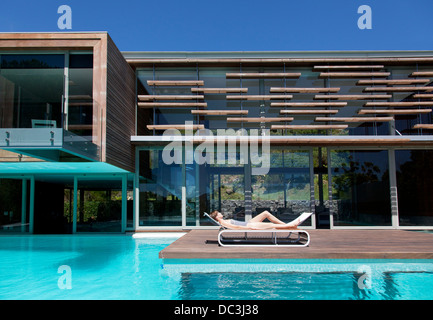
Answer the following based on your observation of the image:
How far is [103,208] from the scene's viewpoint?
1207cm

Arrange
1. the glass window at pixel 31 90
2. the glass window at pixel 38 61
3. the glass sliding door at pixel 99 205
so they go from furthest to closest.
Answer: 1. the glass sliding door at pixel 99 205
2. the glass window at pixel 38 61
3. the glass window at pixel 31 90

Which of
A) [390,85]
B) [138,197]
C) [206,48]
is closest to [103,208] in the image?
[138,197]

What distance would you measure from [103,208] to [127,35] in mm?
6268

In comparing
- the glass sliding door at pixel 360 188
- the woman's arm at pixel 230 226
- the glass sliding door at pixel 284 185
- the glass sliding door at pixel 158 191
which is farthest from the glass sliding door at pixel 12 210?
the glass sliding door at pixel 360 188

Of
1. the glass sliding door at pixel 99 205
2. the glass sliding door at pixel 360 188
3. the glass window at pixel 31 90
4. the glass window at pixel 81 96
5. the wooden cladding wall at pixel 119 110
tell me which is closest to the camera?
the glass window at pixel 31 90

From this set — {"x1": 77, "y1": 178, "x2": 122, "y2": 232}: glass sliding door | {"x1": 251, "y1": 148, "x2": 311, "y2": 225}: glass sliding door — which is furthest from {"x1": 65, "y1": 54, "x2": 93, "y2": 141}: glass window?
{"x1": 251, "y1": 148, "x2": 311, "y2": 225}: glass sliding door

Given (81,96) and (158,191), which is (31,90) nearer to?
(81,96)

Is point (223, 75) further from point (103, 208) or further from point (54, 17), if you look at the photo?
point (103, 208)

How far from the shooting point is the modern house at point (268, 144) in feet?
37.4

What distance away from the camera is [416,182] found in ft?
38.7

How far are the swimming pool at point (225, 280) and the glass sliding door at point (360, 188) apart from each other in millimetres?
5810

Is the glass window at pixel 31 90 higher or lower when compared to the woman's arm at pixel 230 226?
higher

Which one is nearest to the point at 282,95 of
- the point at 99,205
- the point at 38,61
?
the point at 99,205

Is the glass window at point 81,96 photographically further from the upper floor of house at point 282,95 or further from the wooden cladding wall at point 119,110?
the upper floor of house at point 282,95
